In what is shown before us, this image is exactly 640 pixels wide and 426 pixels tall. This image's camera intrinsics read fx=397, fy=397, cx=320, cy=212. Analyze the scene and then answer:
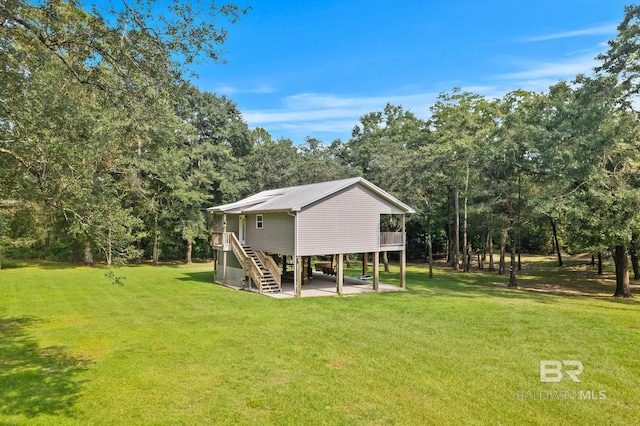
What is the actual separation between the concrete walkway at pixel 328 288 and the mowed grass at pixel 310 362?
8.71 ft

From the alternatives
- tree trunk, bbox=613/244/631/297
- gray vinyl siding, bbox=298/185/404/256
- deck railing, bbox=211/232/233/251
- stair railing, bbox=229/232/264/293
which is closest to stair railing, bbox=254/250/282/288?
stair railing, bbox=229/232/264/293

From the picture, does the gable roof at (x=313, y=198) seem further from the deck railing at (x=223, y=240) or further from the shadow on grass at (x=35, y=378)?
the shadow on grass at (x=35, y=378)

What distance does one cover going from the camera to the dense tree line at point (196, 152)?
636 cm

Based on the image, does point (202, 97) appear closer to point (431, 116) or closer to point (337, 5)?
point (431, 116)

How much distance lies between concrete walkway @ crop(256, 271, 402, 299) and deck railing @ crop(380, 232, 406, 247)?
2.31 meters

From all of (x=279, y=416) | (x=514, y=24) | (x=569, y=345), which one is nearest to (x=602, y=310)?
(x=569, y=345)

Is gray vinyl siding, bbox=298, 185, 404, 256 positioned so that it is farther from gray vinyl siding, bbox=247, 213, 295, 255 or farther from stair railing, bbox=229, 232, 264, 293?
stair railing, bbox=229, 232, 264, 293

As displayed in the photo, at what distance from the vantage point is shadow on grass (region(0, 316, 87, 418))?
6250 mm

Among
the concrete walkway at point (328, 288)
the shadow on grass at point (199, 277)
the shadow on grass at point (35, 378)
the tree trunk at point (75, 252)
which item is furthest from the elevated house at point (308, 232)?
the tree trunk at point (75, 252)

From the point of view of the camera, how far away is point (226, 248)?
69.8 feet

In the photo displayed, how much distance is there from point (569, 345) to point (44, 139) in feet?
39.2

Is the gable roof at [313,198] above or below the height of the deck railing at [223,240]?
above

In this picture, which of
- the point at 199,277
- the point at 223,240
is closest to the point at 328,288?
the point at 223,240

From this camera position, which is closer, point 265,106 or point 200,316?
point 200,316
